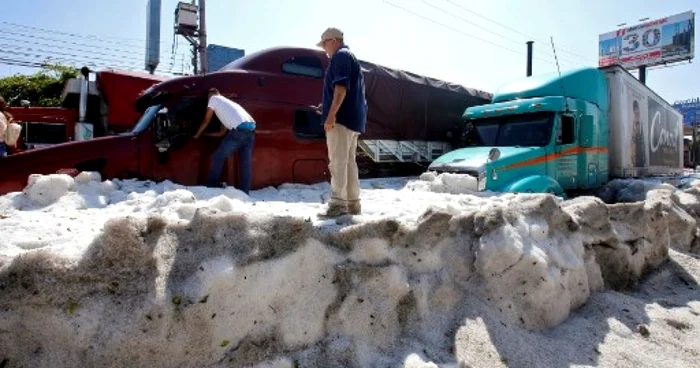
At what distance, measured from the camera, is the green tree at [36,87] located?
20383 millimetres

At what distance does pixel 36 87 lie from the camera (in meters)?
20.7

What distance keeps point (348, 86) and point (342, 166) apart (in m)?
0.69

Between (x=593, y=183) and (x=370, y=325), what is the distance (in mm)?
7612

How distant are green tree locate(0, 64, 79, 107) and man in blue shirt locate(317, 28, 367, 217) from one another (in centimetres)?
2072

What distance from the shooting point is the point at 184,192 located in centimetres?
433

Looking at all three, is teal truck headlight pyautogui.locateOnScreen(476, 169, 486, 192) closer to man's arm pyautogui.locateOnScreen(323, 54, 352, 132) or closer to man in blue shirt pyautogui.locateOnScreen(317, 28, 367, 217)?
man in blue shirt pyautogui.locateOnScreen(317, 28, 367, 217)

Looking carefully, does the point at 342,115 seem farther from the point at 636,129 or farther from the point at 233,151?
the point at 636,129

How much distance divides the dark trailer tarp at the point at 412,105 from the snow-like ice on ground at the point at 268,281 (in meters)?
5.50

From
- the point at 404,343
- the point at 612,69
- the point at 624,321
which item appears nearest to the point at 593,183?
the point at 612,69

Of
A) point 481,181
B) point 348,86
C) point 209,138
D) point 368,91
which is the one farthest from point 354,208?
point 368,91

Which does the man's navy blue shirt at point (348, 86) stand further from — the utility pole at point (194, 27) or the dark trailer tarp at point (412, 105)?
the utility pole at point (194, 27)

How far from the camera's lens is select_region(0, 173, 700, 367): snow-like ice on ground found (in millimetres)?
2248

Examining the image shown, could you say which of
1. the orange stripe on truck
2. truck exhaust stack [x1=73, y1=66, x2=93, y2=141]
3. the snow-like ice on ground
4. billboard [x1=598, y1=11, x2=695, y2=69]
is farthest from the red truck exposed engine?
billboard [x1=598, y1=11, x2=695, y2=69]

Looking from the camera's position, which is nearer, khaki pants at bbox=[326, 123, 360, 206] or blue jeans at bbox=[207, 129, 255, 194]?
khaki pants at bbox=[326, 123, 360, 206]
